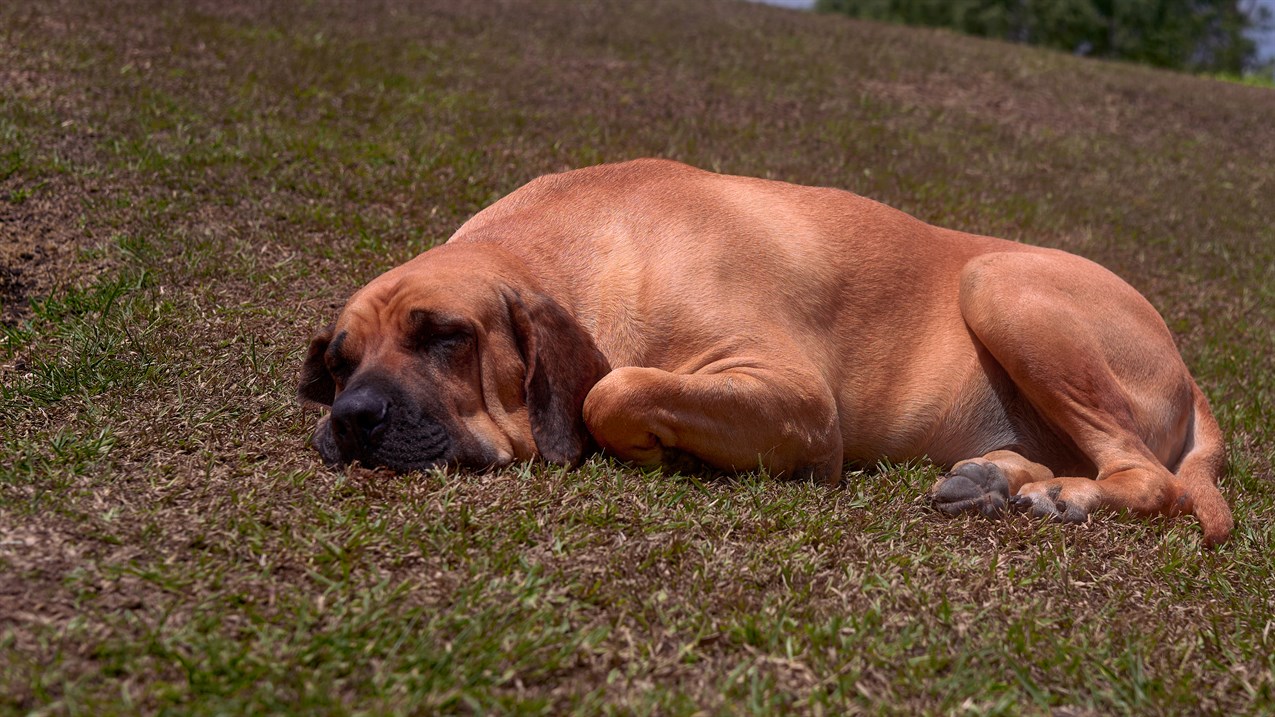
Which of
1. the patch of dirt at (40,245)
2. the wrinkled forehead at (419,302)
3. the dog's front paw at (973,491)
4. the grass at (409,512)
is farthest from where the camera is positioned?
the patch of dirt at (40,245)

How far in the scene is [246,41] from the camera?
9.52 m

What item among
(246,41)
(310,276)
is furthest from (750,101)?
(310,276)

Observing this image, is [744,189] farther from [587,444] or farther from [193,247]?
[193,247]

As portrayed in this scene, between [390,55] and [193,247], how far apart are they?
4.96 metres

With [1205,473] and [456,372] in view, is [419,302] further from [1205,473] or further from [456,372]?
[1205,473]

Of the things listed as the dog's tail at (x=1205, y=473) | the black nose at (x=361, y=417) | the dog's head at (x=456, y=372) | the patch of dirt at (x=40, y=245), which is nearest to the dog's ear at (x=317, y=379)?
the dog's head at (x=456, y=372)

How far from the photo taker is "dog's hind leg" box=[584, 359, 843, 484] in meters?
3.60

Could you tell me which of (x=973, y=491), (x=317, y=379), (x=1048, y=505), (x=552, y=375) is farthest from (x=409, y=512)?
(x=1048, y=505)

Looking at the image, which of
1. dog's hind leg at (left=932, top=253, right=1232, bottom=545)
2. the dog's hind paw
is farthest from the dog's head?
the dog's hind paw

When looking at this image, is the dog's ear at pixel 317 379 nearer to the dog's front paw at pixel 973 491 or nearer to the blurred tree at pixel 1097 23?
the dog's front paw at pixel 973 491

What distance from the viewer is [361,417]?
11.0 ft

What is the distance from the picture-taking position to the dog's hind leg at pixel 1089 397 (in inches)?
154

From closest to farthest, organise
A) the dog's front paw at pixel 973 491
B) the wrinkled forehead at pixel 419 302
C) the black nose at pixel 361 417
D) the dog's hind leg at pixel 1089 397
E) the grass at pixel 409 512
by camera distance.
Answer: the grass at pixel 409 512 → the black nose at pixel 361 417 → the wrinkled forehead at pixel 419 302 → the dog's front paw at pixel 973 491 → the dog's hind leg at pixel 1089 397

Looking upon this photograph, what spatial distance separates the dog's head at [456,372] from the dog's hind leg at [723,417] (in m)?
0.16
